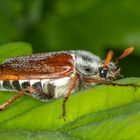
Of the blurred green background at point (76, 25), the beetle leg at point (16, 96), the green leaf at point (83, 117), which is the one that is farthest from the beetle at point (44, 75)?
the blurred green background at point (76, 25)

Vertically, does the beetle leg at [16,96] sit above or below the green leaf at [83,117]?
below

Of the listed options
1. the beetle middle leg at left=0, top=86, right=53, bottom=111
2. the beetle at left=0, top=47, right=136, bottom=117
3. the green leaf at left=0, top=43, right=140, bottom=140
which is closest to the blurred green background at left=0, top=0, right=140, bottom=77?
the beetle at left=0, top=47, right=136, bottom=117

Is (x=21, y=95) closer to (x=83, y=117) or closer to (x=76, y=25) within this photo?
(x=83, y=117)

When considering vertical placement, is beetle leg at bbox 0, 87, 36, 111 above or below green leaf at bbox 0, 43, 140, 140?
below

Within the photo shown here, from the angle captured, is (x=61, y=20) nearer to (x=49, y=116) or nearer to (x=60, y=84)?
(x=60, y=84)

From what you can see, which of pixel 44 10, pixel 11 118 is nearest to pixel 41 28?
pixel 44 10

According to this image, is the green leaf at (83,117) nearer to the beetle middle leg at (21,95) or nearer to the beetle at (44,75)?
the beetle middle leg at (21,95)

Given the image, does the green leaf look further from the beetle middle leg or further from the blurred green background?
the blurred green background
